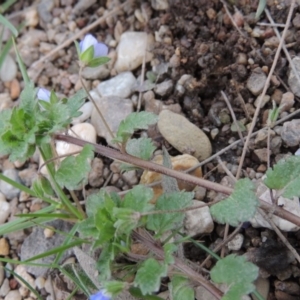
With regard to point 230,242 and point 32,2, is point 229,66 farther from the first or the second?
point 32,2

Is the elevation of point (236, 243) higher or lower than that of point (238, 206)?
lower

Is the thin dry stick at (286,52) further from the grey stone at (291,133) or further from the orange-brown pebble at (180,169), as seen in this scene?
the orange-brown pebble at (180,169)

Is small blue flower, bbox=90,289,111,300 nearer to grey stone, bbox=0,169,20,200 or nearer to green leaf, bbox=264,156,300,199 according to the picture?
green leaf, bbox=264,156,300,199

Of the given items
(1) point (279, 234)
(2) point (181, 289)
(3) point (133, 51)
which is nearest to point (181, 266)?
(2) point (181, 289)

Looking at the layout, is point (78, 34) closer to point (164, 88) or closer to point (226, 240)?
point (164, 88)

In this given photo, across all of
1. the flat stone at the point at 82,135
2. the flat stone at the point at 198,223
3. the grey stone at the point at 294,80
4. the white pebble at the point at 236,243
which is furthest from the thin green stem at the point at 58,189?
the grey stone at the point at 294,80

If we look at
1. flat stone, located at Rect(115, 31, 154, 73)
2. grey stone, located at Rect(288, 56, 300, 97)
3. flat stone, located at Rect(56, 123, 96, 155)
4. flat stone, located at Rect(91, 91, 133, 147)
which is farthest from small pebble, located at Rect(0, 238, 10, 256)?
grey stone, located at Rect(288, 56, 300, 97)

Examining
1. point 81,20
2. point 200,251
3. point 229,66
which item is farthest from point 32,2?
point 200,251
